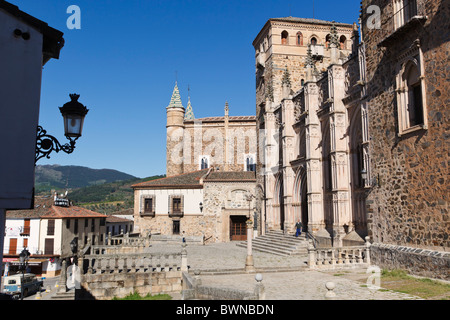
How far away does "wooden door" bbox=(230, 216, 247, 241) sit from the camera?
1491 inches

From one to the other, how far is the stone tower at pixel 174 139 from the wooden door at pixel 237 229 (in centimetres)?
1217

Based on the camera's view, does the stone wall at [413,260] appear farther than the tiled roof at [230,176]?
No

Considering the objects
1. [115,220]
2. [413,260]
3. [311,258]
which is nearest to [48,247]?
[115,220]

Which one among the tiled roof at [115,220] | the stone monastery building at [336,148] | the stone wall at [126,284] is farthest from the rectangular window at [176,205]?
the tiled roof at [115,220]

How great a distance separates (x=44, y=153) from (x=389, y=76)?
13.1m

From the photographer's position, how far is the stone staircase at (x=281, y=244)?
22.3 meters

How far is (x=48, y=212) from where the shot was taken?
142 ft

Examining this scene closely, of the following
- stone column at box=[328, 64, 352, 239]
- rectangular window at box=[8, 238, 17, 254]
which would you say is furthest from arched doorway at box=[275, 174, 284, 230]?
rectangular window at box=[8, 238, 17, 254]

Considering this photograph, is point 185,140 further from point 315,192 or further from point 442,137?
point 442,137

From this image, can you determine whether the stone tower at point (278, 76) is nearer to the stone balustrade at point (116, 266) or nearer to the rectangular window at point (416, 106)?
the stone balustrade at point (116, 266)

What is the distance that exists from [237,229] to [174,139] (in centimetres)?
1489

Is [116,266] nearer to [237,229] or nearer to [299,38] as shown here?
[237,229]

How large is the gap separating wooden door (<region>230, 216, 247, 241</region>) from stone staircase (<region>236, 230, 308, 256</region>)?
7927 millimetres

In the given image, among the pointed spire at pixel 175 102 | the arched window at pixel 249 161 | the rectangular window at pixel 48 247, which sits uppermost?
the pointed spire at pixel 175 102
